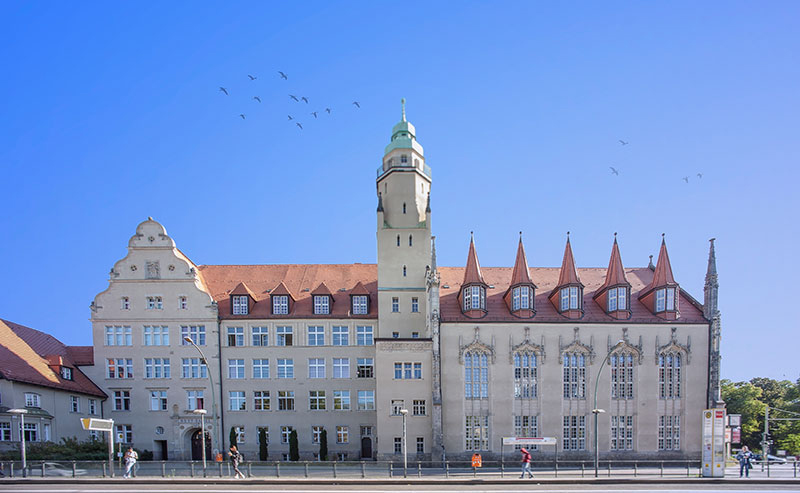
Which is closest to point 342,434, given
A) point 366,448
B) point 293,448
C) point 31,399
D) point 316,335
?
point 366,448

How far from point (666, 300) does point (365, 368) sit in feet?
80.5

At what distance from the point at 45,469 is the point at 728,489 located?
120ft

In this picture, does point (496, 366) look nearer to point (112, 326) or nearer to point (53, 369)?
point (112, 326)

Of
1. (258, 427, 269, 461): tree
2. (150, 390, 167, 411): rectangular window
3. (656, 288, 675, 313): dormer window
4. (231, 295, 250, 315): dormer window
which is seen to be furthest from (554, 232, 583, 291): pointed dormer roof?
(150, 390, 167, 411): rectangular window

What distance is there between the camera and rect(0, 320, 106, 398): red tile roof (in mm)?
38844

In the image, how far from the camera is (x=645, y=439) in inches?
1623

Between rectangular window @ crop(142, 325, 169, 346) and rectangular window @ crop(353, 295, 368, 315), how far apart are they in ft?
51.0

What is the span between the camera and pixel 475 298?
136 ft

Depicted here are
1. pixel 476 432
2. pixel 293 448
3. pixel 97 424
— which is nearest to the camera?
pixel 97 424

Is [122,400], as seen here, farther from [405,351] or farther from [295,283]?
[405,351]

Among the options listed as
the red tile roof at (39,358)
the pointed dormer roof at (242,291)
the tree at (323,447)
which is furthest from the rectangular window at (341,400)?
the red tile roof at (39,358)

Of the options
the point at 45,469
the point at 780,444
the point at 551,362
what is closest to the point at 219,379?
the point at 45,469

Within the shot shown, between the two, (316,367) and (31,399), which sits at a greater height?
(316,367)

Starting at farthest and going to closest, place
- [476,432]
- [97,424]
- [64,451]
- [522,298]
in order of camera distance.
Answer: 1. [522,298]
2. [476,432]
3. [64,451]
4. [97,424]
